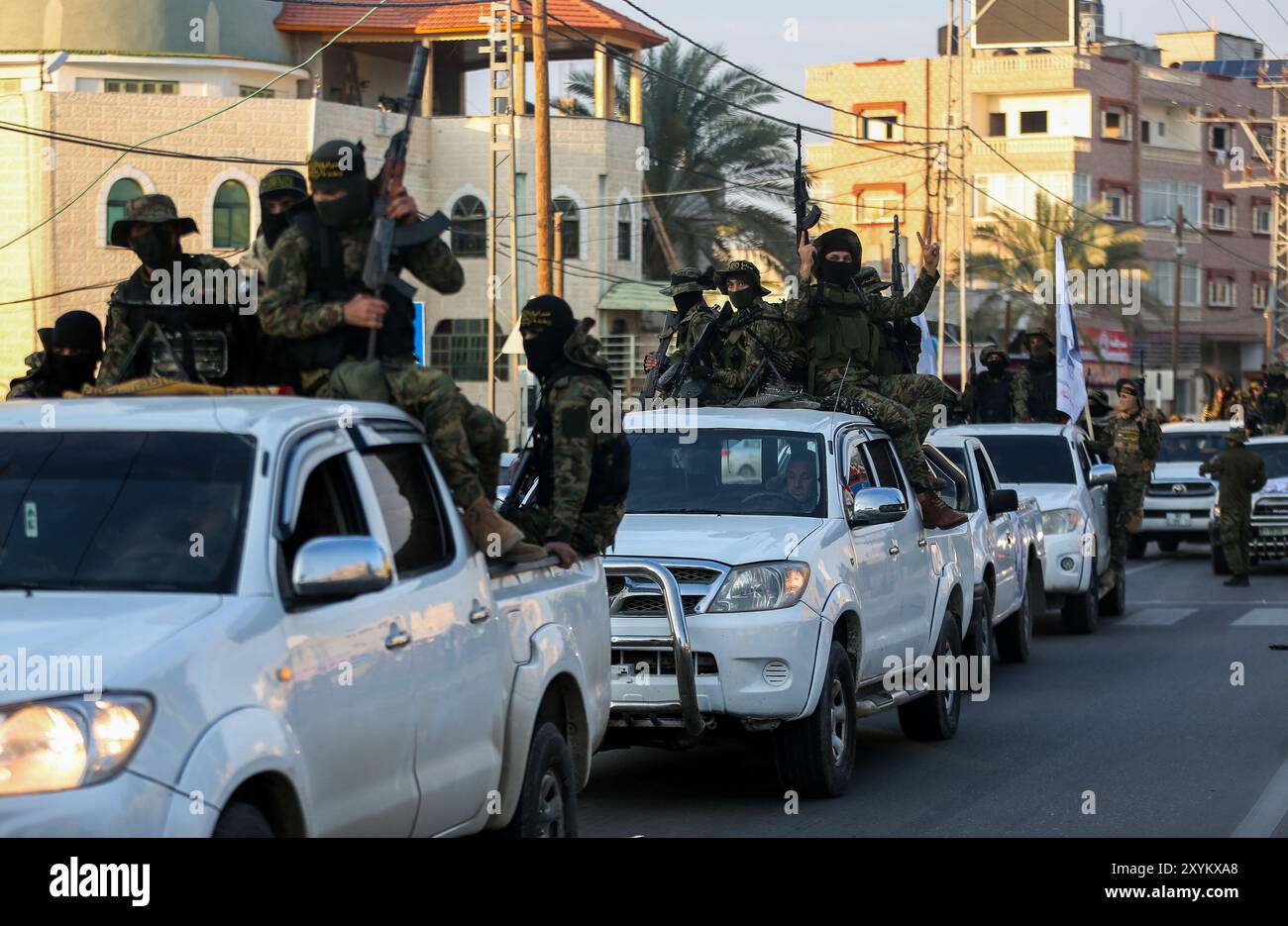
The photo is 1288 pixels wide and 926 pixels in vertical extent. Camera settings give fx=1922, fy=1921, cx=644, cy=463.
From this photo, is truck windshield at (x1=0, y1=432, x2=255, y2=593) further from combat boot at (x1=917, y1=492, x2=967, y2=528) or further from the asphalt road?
combat boot at (x1=917, y1=492, x2=967, y2=528)

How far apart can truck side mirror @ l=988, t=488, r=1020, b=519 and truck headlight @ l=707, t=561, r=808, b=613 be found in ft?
19.6

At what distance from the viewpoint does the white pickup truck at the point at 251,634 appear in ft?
14.1

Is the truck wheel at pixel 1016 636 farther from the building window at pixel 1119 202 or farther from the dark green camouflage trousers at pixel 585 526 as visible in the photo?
the building window at pixel 1119 202

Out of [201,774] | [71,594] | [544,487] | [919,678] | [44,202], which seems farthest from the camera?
[44,202]

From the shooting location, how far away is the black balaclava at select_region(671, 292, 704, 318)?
594 inches

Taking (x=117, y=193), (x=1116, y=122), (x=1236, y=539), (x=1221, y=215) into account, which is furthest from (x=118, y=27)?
(x=1221, y=215)

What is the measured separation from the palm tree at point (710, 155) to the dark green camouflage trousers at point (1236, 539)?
2458 centimetres

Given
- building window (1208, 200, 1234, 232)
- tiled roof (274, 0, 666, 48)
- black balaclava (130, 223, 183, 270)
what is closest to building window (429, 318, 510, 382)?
tiled roof (274, 0, 666, 48)

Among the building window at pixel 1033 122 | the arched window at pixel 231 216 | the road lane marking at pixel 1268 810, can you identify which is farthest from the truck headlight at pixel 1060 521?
the building window at pixel 1033 122

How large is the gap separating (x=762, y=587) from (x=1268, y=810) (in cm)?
272

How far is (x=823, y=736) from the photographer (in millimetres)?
9711
